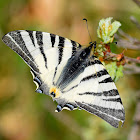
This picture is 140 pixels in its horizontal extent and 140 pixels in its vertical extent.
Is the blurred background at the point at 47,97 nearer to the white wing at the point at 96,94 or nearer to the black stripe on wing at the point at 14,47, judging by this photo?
the white wing at the point at 96,94

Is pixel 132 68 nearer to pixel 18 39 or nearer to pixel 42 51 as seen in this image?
pixel 42 51

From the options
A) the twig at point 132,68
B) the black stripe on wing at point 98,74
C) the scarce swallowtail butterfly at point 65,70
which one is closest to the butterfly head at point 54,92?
the scarce swallowtail butterfly at point 65,70

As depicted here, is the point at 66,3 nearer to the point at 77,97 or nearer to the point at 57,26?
the point at 57,26

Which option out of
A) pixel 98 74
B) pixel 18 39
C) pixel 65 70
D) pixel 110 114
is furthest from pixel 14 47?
pixel 110 114

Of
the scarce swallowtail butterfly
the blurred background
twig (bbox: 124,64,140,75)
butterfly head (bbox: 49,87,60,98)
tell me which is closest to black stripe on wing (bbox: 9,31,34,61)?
the scarce swallowtail butterfly

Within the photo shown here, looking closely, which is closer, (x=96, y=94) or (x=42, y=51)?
(x=96, y=94)

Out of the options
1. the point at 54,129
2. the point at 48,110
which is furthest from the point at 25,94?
the point at 54,129

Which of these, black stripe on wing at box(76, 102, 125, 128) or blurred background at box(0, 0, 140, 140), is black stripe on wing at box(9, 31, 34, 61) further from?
blurred background at box(0, 0, 140, 140)
